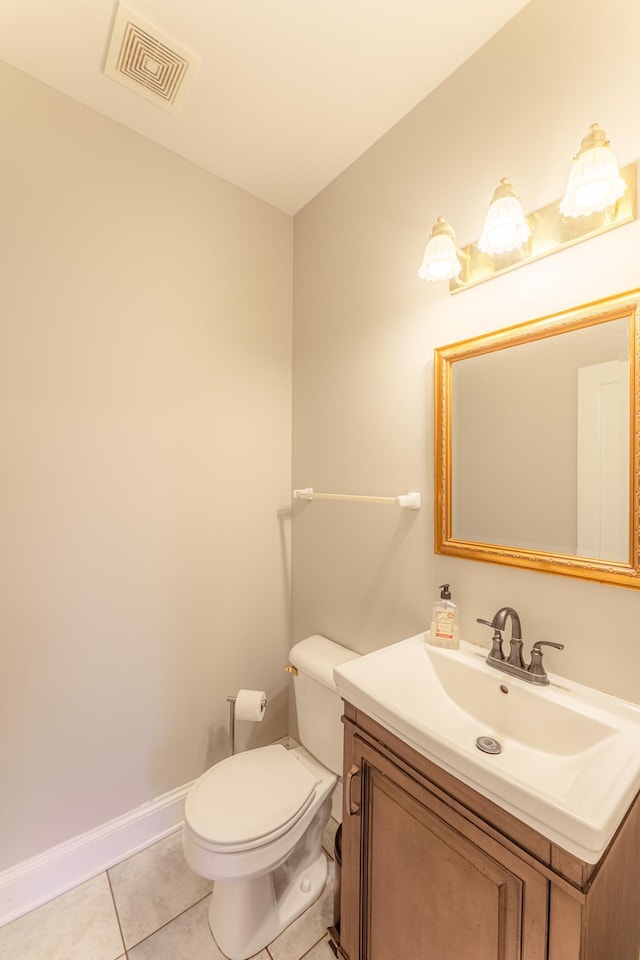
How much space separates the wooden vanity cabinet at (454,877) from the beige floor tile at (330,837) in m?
0.44

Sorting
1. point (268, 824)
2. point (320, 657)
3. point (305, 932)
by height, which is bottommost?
point (305, 932)

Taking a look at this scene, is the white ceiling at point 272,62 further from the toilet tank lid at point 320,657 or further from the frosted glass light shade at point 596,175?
the toilet tank lid at point 320,657

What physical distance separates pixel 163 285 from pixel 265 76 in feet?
2.41

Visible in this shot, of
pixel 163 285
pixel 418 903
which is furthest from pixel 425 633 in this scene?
pixel 163 285

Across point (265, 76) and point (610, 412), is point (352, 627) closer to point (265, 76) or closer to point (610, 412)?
point (610, 412)

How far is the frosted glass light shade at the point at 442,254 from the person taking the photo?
114 cm

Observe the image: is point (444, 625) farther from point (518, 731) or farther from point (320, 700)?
point (320, 700)

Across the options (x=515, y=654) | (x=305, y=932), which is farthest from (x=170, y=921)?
(x=515, y=654)

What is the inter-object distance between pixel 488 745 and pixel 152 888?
1.28m

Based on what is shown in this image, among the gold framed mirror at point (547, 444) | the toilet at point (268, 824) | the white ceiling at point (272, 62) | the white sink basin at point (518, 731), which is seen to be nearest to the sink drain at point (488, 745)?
the white sink basin at point (518, 731)

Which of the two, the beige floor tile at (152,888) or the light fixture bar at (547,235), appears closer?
the light fixture bar at (547,235)

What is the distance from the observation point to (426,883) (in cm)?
83

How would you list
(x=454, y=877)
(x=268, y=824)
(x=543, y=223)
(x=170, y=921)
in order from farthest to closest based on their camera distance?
(x=170, y=921), (x=268, y=824), (x=543, y=223), (x=454, y=877)

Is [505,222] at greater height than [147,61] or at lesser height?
lesser
